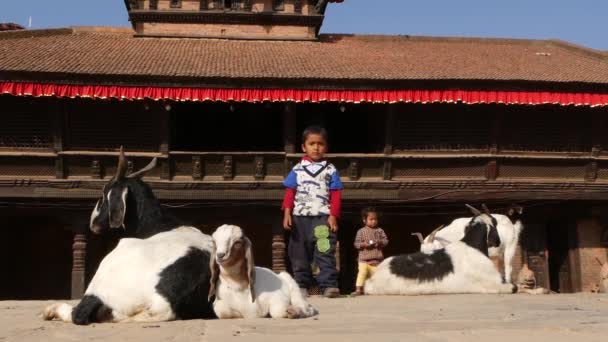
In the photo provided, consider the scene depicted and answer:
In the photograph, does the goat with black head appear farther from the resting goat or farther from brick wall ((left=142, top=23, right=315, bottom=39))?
brick wall ((left=142, top=23, right=315, bottom=39))

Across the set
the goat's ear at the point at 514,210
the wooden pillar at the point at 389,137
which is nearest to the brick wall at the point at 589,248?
the goat's ear at the point at 514,210

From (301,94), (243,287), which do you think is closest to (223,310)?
(243,287)

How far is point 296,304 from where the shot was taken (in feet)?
16.7

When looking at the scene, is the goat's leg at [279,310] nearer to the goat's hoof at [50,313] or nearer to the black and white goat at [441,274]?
the goat's hoof at [50,313]

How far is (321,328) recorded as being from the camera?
430cm

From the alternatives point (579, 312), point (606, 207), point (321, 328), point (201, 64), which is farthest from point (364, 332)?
point (606, 207)

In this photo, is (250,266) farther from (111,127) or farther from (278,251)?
(111,127)

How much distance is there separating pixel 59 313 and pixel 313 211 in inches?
116

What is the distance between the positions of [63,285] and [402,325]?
15.1 meters

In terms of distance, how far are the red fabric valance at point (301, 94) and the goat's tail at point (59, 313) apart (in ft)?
32.6

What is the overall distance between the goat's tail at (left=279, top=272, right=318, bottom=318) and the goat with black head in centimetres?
124

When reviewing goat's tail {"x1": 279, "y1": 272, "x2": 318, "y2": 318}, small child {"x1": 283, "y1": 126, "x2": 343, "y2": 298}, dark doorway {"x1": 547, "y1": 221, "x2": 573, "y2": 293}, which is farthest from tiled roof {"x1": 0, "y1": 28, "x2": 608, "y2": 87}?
goat's tail {"x1": 279, "y1": 272, "x2": 318, "y2": 318}

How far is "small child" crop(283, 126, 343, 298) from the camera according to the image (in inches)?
279

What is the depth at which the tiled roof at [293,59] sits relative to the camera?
1470cm
